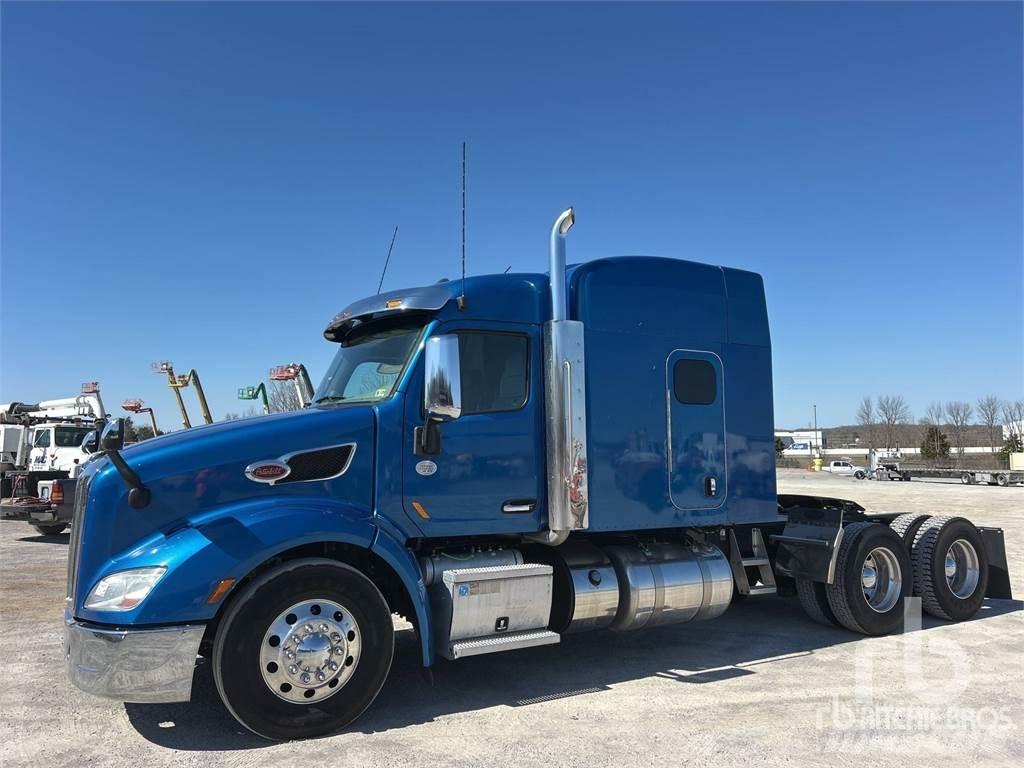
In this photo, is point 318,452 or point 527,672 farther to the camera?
point 527,672

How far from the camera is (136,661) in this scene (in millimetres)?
4336

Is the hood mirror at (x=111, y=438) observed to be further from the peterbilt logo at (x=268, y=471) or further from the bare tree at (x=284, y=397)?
the bare tree at (x=284, y=397)

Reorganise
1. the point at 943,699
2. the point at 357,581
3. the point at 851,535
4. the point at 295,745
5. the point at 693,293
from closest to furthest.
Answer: the point at 295,745 < the point at 357,581 < the point at 943,699 < the point at 693,293 < the point at 851,535

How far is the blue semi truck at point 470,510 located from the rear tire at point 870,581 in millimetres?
29

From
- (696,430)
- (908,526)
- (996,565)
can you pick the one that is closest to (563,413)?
(696,430)

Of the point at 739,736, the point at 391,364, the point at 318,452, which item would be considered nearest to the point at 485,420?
the point at 391,364

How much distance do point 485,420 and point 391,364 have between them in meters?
A: 0.81

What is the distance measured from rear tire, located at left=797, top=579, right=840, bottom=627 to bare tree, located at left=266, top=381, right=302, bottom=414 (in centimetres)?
531

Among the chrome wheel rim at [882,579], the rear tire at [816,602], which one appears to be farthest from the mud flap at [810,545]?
the chrome wheel rim at [882,579]

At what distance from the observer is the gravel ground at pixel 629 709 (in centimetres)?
443

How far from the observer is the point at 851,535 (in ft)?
24.5

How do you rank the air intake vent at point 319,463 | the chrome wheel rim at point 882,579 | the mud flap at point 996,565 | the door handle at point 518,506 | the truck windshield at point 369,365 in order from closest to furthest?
the air intake vent at point 319,463, the truck windshield at point 369,365, the door handle at point 518,506, the chrome wheel rim at point 882,579, the mud flap at point 996,565

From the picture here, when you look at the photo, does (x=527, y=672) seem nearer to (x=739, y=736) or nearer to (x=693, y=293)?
(x=739, y=736)

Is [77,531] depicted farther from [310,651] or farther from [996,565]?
[996,565]
